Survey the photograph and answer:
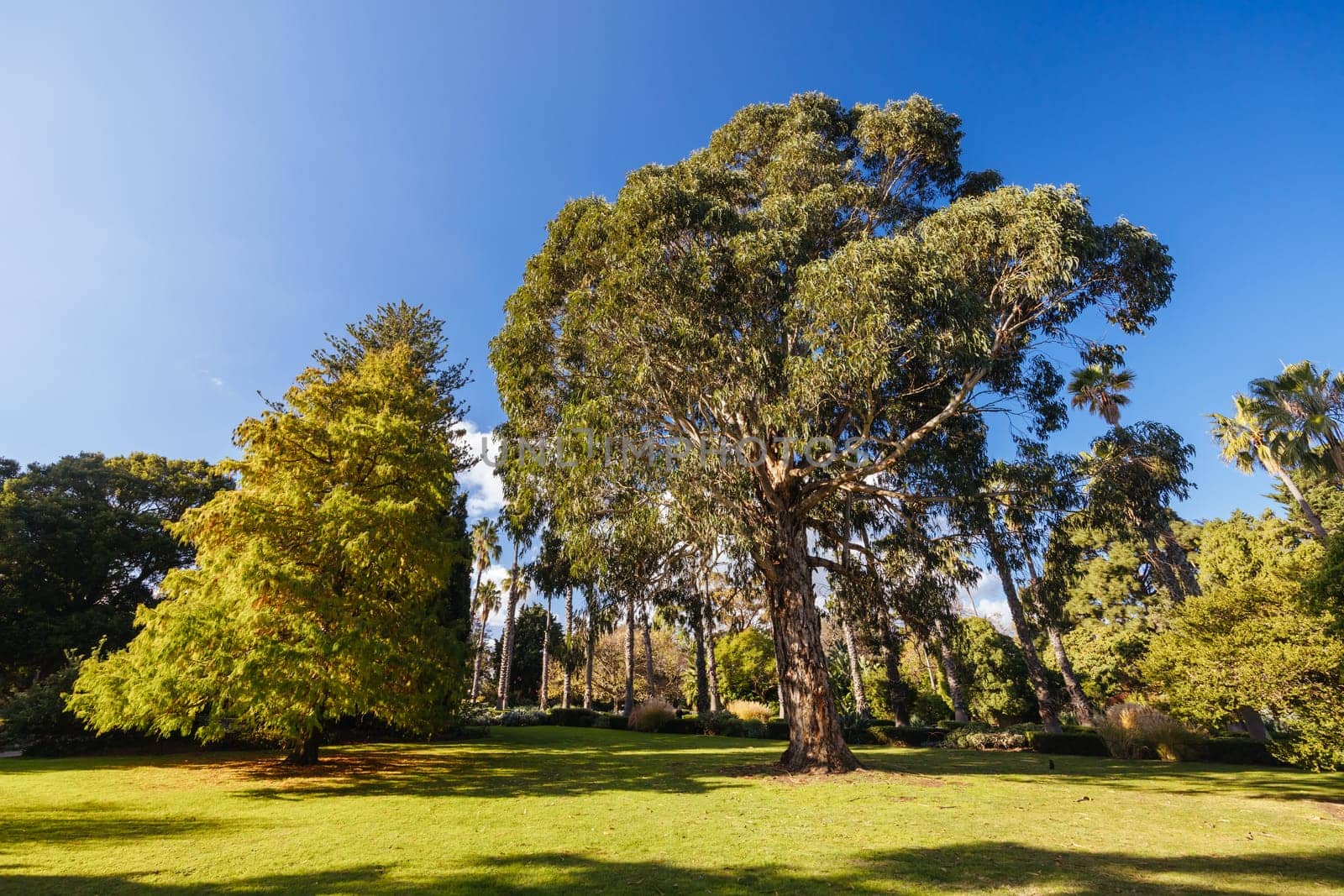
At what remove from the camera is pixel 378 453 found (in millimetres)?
12648

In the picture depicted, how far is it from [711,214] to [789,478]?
263 inches

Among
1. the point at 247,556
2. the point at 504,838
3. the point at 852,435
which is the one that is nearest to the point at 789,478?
the point at 852,435

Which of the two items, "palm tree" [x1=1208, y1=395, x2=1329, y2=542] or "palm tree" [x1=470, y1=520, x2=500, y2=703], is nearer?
"palm tree" [x1=1208, y1=395, x2=1329, y2=542]

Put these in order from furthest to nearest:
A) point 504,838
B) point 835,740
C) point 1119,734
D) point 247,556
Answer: point 1119,734, point 835,740, point 247,556, point 504,838

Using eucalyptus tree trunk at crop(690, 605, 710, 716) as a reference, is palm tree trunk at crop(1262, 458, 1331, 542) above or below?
above

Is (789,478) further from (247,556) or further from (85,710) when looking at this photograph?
(85,710)

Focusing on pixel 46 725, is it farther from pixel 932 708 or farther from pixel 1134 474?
pixel 932 708

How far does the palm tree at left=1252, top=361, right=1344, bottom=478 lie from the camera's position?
21625mm

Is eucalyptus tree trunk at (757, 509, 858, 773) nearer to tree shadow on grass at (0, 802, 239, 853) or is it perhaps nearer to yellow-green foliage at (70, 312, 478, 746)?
yellow-green foliage at (70, 312, 478, 746)

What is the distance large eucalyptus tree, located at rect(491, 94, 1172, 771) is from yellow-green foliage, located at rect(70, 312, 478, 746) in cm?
375

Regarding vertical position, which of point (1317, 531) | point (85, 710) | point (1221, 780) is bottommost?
point (1221, 780)

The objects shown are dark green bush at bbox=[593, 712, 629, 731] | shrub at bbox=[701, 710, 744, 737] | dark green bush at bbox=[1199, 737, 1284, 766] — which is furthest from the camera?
dark green bush at bbox=[593, 712, 629, 731]

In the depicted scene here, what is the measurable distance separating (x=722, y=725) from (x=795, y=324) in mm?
18007

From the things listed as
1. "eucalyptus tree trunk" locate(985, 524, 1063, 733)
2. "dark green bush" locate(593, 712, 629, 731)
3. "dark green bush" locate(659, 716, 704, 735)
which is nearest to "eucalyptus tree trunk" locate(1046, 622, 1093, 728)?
"eucalyptus tree trunk" locate(985, 524, 1063, 733)
